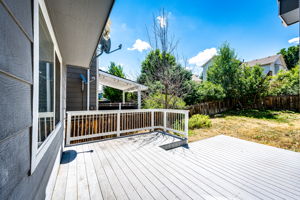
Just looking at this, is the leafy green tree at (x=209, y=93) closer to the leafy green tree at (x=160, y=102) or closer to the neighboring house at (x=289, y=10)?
the leafy green tree at (x=160, y=102)

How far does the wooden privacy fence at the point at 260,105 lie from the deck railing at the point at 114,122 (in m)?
4.56

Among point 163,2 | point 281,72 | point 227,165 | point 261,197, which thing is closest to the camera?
point 261,197

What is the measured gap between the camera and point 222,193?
178cm

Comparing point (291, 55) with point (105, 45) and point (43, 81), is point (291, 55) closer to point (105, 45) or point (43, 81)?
point (105, 45)

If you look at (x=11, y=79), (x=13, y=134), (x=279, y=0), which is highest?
(x=279, y=0)

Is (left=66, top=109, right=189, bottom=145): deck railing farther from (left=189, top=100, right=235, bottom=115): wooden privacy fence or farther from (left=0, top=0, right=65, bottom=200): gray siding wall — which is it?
(left=189, top=100, right=235, bottom=115): wooden privacy fence

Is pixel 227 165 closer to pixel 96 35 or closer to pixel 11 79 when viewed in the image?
pixel 11 79

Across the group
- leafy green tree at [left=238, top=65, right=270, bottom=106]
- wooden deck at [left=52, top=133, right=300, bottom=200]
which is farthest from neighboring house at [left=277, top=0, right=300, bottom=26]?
leafy green tree at [left=238, top=65, right=270, bottom=106]

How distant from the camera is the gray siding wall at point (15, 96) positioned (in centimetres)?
53

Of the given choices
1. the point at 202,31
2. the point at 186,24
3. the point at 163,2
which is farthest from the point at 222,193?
the point at 202,31

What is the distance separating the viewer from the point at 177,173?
2262 millimetres

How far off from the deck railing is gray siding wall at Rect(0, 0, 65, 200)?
3.05 m

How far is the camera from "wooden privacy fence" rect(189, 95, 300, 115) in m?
9.13

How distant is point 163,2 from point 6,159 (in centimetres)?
643
